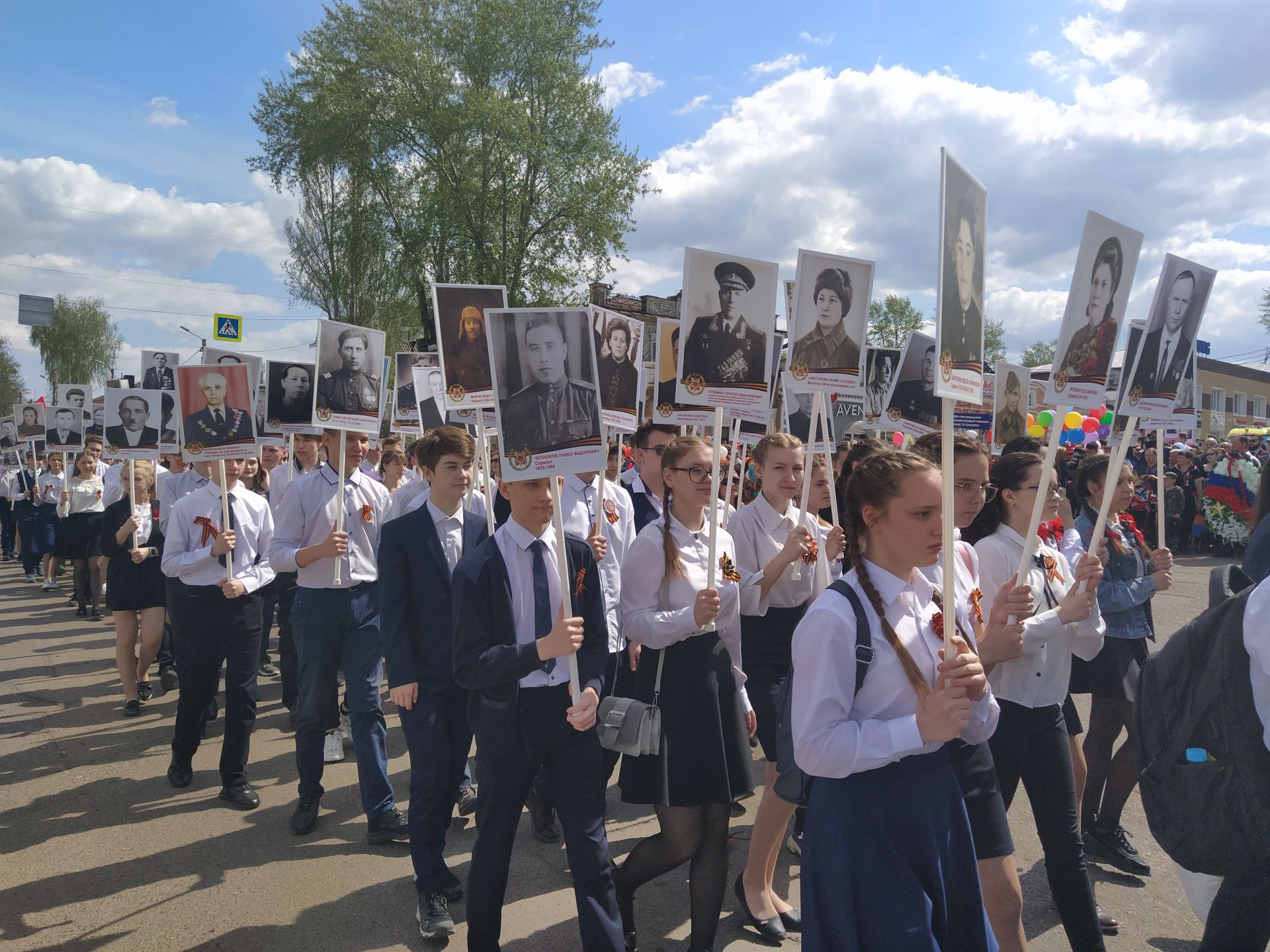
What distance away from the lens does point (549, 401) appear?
364cm

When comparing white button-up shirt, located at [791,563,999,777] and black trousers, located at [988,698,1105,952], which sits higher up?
white button-up shirt, located at [791,563,999,777]

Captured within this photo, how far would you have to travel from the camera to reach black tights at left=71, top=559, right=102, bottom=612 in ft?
41.2

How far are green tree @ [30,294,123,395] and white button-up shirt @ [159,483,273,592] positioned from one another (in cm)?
6841

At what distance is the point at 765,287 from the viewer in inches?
189

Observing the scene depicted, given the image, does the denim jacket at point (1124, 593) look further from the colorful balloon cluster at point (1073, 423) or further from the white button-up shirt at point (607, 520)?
the colorful balloon cluster at point (1073, 423)

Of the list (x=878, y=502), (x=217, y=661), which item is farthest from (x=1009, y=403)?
(x=217, y=661)

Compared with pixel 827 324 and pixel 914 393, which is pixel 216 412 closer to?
pixel 827 324

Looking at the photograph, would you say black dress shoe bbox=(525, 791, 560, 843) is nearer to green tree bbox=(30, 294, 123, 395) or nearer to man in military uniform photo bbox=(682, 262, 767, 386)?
man in military uniform photo bbox=(682, 262, 767, 386)

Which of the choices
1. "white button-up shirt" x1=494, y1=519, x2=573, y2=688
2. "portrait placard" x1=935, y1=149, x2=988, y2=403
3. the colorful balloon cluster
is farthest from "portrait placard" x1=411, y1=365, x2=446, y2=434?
the colorful balloon cluster

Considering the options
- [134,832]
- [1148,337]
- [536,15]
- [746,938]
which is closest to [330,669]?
[134,832]

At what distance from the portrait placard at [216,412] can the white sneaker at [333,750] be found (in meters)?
2.12

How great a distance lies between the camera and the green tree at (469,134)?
28703 mm

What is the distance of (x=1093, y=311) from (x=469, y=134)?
2826cm

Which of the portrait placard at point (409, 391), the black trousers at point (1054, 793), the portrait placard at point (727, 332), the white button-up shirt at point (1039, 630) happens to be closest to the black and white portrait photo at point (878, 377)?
the portrait placard at point (727, 332)
